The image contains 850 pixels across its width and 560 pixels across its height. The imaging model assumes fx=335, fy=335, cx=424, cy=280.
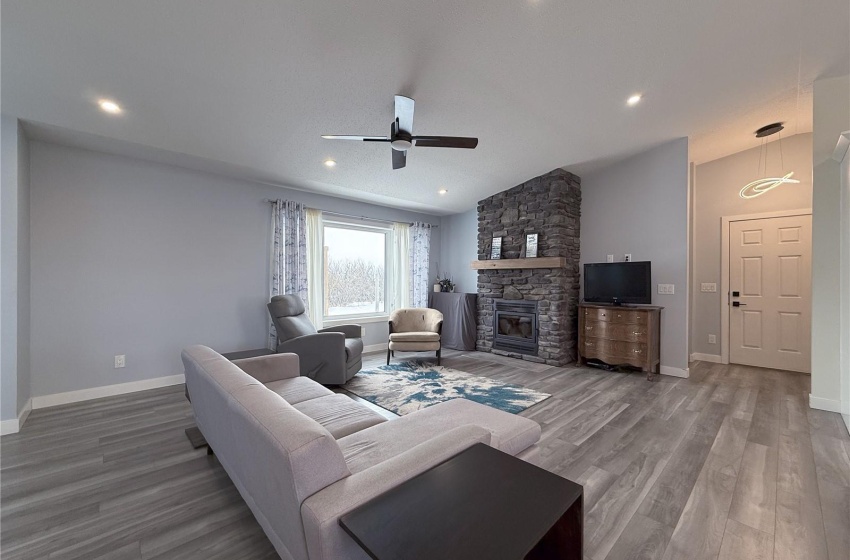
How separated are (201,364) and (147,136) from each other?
262 cm

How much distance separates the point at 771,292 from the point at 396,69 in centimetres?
563

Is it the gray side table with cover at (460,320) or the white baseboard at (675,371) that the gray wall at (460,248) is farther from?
the white baseboard at (675,371)

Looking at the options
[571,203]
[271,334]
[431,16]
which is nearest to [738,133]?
[571,203]

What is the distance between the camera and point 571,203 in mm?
5137

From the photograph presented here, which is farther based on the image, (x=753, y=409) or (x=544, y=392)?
(x=544, y=392)

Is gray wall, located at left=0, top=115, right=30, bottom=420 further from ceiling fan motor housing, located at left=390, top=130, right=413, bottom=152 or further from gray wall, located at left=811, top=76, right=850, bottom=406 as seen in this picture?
gray wall, located at left=811, top=76, right=850, bottom=406

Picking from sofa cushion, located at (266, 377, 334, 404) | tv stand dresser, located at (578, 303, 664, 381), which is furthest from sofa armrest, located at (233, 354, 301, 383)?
tv stand dresser, located at (578, 303, 664, 381)

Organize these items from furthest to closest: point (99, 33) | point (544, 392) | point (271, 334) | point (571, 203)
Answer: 1. point (571, 203)
2. point (271, 334)
3. point (544, 392)
4. point (99, 33)

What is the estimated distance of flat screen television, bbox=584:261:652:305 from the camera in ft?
14.3

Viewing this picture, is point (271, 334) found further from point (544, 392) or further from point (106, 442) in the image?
point (544, 392)

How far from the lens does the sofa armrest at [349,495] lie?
897 millimetres

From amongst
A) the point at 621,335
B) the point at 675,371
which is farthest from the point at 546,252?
the point at 675,371

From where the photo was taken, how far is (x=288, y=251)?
4734 millimetres

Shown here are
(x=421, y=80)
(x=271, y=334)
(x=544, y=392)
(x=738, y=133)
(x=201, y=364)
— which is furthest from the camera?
(x=271, y=334)
